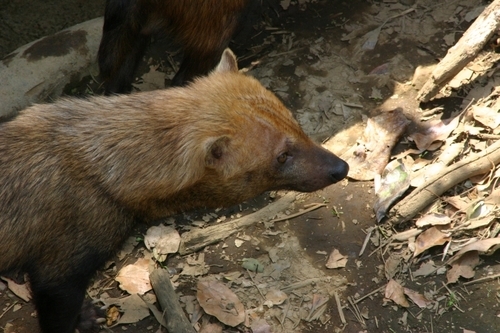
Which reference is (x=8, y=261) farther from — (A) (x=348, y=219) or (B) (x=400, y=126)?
(B) (x=400, y=126)

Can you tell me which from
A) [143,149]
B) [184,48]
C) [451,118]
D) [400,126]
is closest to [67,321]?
[143,149]

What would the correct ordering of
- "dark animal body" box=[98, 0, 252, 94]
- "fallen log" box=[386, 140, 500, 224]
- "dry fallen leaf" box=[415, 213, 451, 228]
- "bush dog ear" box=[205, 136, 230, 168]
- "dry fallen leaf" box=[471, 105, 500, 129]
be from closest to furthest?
1. "bush dog ear" box=[205, 136, 230, 168]
2. "dry fallen leaf" box=[415, 213, 451, 228]
3. "fallen log" box=[386, 140, 500, 224]
4. "dark animal body" box=[98, 0, 252, 94]
5. "dry fallen leaf" box=[471, 105, 500, 129]

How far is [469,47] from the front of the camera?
6.55m

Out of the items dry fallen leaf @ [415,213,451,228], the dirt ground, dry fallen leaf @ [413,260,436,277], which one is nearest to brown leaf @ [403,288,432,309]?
the dirt ground

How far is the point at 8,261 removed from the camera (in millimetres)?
4914

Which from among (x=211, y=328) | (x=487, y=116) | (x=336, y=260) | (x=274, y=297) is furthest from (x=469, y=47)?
(x=211, y=328)

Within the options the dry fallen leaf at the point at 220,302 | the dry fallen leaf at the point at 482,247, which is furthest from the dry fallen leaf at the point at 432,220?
the dry fallen leaf at the point at 220,302

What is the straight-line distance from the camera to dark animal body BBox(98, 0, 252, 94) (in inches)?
241

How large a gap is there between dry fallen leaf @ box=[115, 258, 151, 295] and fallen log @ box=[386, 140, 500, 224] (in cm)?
231

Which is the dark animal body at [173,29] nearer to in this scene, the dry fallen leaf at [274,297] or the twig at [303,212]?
the twig at [303,212]

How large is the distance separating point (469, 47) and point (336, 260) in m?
2.56

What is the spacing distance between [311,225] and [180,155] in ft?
6.36

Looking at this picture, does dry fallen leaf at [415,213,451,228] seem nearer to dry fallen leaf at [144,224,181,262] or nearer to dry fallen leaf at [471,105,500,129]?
dry fallen leaf at [471,105,500,129]

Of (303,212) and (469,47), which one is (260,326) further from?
(469,47)
